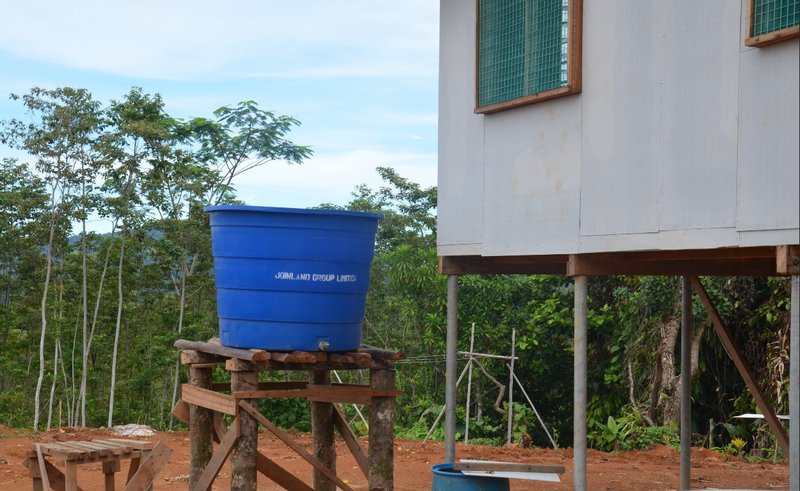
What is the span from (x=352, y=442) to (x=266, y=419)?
869 mm

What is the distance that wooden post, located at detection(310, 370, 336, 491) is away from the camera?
8.14m

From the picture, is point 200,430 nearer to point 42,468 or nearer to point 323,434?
point 323,434

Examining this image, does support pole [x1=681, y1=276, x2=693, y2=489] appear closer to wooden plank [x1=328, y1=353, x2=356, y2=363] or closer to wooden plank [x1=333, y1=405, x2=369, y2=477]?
wooden plank [x1=333, y1=405, x2=369, y2=477]

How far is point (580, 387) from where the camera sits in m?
7.48

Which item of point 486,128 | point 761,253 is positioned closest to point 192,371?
point 486,128

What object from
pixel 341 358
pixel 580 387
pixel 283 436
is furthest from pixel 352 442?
pixel 580 387

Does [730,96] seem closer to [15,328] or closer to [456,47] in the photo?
[456,47]

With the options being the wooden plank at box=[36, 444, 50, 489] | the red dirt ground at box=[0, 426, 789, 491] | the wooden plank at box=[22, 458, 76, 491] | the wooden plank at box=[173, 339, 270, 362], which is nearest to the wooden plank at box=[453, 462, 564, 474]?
the red dirt ground at box=[0, 426, 789, 491]

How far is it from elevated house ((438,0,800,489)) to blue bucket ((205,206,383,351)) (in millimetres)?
1682

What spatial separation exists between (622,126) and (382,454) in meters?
2.86

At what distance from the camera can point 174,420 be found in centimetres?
1714

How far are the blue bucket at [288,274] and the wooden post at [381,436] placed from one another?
506 millimetres

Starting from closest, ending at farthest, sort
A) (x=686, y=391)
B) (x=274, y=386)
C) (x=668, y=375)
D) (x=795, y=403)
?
1. (x=795, y=403)
2. (x=274, y=386)
3. (x=686, y=391)
4. (x=668, y=375)

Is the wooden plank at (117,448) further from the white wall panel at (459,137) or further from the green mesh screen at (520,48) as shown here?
the green mesh screen at (520,48)
